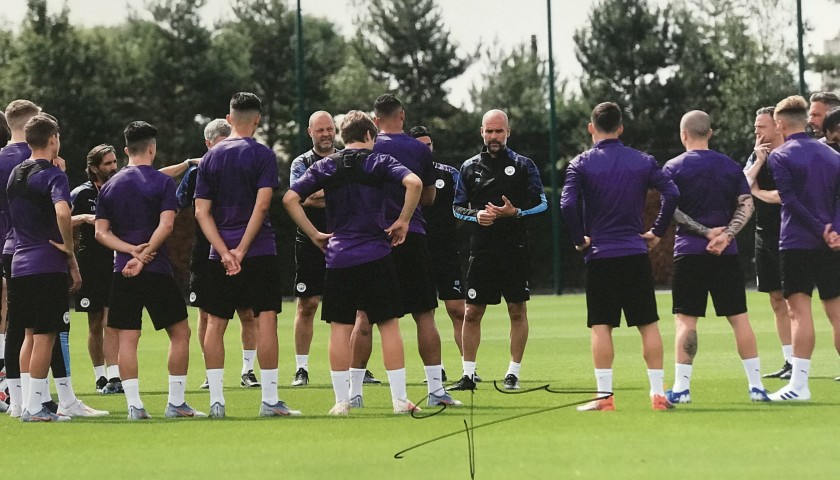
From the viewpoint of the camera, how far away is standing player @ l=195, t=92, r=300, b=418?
10367 millimetres

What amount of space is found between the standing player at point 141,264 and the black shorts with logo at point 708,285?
3.61m

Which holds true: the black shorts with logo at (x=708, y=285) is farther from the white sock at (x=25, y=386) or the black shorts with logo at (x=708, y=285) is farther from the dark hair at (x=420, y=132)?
the white sock at (x=25, y=386)

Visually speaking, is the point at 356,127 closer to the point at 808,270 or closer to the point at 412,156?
the point at 412,156

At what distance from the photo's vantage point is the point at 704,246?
10609 millimetres

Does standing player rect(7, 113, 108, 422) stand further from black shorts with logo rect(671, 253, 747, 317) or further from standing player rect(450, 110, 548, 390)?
black shorts with logo rect(671, 253, 747, 317)

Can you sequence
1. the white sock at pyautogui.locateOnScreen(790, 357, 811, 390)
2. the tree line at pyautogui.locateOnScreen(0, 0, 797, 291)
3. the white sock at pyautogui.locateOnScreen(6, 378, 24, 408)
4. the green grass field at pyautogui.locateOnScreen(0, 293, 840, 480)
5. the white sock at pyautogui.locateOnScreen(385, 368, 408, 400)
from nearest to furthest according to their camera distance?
the green grass field at pyautogui.locateOnScreen(0, 293, 840, 480) < the white sock at pyautogui.locateOnScreen(385, 368, 408, 400) < the white sock at pyautogui.locateOnScreen(790, 357, 811, 390) < the white sock at pyautogui.locateOnScreen(6, 378, 24, 408) < the tree line at pyautogui.locateOnScreen(0, 0, 797, 291)

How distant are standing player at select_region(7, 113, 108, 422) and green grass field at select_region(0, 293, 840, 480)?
0.47 meters

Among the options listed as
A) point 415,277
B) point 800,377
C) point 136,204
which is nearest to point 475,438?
point 415,277

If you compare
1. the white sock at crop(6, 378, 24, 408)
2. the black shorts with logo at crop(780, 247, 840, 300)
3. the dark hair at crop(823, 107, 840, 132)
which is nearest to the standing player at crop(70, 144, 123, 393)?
the white sock at crop(6, 378, 24, 408)

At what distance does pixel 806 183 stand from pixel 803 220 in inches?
10.9

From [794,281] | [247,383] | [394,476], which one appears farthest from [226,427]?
[794,281]

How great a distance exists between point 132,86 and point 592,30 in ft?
71.8

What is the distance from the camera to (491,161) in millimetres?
12516

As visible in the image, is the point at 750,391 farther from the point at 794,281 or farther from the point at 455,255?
the point at 455,255
